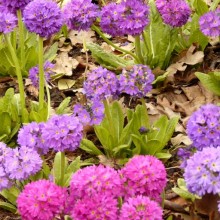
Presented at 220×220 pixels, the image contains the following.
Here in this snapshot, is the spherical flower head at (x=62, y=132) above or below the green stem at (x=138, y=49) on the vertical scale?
above

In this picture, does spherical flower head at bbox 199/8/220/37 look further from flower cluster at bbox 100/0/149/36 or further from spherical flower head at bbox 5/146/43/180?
spherical flower head at bbox 5/146/43/180

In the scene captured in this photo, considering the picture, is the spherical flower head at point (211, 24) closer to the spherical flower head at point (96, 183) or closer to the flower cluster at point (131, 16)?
the flower cluster at point (131, 16)

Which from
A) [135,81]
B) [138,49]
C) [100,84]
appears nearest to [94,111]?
[100,84]

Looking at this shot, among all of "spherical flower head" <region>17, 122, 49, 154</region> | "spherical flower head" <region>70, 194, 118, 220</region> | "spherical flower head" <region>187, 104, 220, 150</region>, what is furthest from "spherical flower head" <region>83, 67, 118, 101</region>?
"spherical flower head" <region>70, 194, 118, 220</region>

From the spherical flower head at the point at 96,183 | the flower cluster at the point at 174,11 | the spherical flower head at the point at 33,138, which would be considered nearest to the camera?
the spherical flower head at the point at 96,183

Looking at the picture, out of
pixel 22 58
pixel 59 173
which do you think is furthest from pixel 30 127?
pixel 22 58

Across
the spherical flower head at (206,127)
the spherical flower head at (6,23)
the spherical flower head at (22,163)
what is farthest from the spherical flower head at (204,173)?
the spherical flower head at (6,23)

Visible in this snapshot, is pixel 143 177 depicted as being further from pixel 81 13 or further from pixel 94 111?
pixel 81 13
